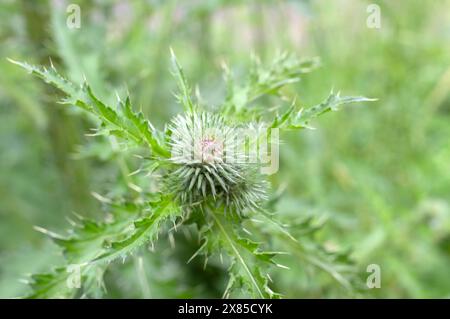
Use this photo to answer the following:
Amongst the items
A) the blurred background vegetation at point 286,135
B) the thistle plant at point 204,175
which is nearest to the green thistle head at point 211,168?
the thistle plant at point 204,175

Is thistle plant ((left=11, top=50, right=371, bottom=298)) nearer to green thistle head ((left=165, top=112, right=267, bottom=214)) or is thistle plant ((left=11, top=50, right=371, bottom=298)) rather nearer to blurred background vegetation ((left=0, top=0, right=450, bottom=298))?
green thistle head ((left=165, top=112, right=267, bottom=214))

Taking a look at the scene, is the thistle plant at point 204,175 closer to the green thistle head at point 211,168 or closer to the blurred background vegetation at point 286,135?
the green thistle head at point 211,168

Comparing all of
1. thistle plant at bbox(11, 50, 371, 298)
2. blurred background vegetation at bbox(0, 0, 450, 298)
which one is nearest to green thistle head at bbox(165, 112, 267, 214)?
thistle plant at bbox(11, 50, 371, 298)

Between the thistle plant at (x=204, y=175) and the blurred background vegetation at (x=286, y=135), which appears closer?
the thistle plant at (x=204, y=175)

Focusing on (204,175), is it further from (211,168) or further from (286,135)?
(286,135)

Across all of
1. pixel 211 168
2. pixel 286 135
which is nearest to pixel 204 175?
pixel 211 168

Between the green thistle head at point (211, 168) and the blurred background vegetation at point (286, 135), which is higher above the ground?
the blurred background vegetation at point (286, 135)
